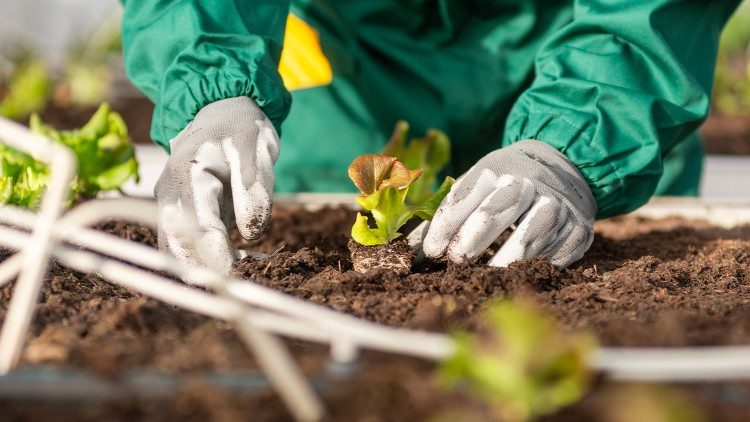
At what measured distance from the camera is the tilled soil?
76cm

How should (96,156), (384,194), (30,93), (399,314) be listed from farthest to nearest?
(30,93) < (96,156) < (384,194) < (399,314)

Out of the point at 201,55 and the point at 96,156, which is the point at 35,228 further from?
the point at 96,156

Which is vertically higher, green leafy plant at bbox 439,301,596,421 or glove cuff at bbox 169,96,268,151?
green leafy plant at bbox 439,301,596,421

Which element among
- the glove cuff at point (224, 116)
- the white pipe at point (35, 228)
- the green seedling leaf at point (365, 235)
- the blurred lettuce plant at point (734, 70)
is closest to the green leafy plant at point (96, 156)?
the glove cuff at point (224, 116)

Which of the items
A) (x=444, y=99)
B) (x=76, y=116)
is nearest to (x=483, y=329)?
(x=444, y=99)

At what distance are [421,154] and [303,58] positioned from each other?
0.58 meters

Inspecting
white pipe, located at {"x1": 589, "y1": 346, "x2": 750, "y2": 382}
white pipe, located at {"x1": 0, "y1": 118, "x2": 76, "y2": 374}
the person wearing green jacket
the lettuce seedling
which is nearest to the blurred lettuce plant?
the person wearing green jacket

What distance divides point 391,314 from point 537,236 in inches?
12.8

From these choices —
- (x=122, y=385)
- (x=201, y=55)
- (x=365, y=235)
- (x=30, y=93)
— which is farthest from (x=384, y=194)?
(x=30, y=93)

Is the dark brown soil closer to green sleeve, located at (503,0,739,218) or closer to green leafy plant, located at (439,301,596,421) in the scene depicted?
green sleeve, located at (503,0,739,218)

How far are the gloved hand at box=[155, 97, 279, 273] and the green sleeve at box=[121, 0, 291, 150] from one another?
0.09 metres

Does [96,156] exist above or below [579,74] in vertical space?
below

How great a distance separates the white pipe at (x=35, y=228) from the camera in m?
0.77

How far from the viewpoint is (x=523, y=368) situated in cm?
70
